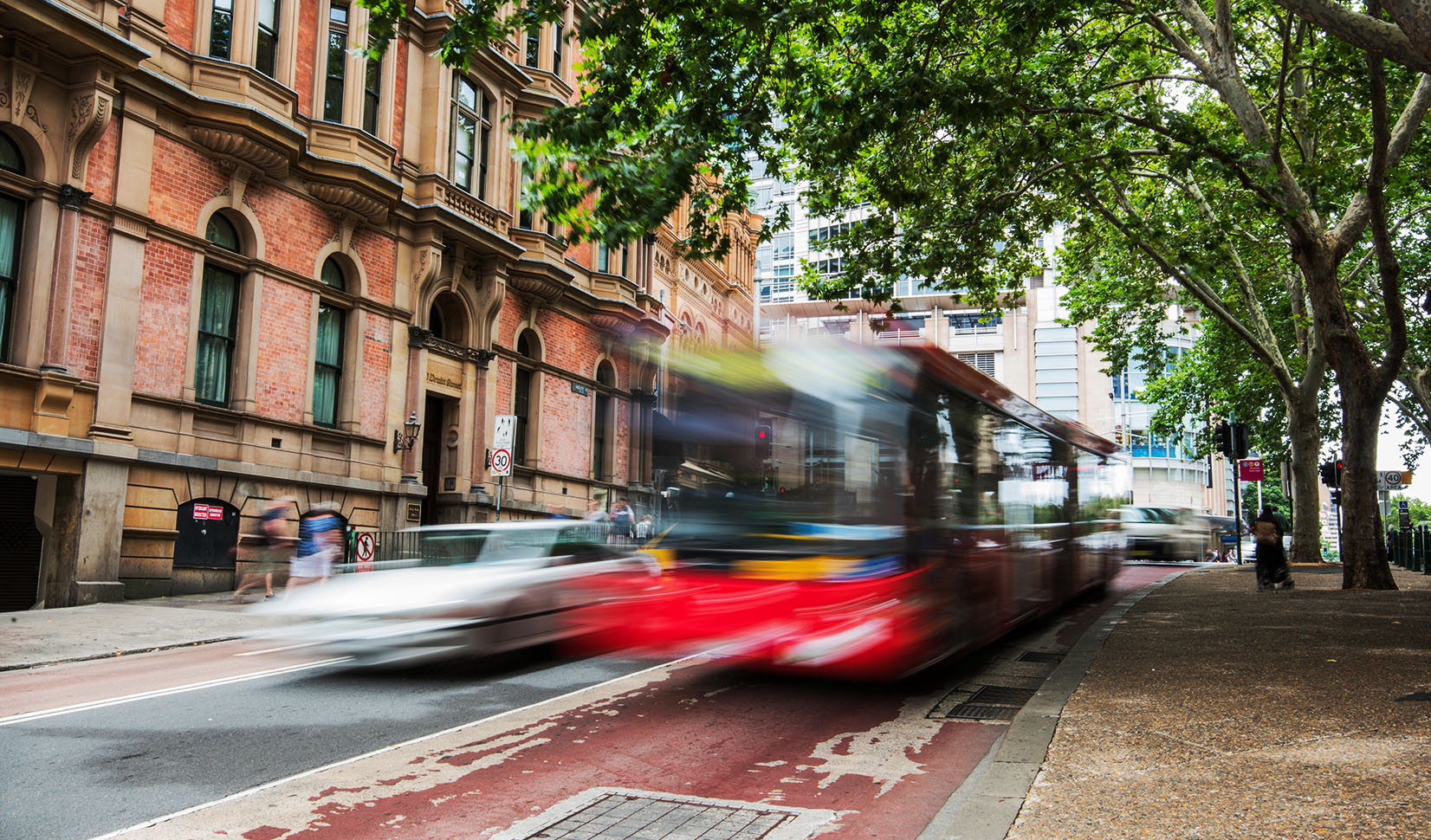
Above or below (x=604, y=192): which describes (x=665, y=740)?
below

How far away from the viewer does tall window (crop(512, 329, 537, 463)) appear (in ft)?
87.5

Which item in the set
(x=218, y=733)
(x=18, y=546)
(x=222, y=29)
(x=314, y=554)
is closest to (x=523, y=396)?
(x=222, y=29)

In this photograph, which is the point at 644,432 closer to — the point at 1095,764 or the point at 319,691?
the point at 319,691

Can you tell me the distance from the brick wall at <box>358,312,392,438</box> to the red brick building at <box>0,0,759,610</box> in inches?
2.2

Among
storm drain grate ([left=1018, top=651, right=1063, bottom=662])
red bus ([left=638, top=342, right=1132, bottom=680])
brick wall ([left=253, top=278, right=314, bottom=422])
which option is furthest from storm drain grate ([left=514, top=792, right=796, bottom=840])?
brick wall ([left=253, top=278, right=314, bottom=422])

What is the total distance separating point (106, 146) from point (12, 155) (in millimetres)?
1371

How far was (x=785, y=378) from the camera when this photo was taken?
8.30 meters

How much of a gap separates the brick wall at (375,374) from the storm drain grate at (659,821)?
17.2 metres

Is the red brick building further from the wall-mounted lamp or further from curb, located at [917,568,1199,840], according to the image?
curb, located at [917,568,1199,840]

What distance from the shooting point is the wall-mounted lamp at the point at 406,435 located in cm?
2155

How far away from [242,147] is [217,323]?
3.17 meters

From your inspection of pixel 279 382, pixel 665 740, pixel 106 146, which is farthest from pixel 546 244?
pixel 665 740

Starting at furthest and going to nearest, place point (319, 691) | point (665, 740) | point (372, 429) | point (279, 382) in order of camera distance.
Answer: point (372, 429), point (279, 382), point (319, 691), point (665, 740)

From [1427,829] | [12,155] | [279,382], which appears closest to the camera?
[1427,829]
